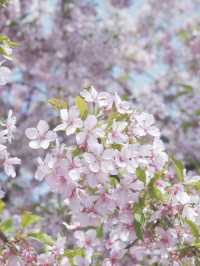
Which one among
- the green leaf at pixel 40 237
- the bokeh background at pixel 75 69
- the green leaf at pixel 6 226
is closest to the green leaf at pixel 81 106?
the green leaf at pixel 40 237

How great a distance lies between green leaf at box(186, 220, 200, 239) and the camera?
243cm

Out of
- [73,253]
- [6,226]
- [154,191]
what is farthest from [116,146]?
[6,226]

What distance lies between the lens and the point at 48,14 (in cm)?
657

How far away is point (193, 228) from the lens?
2.45m

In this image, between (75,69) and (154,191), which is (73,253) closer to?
(154,191)

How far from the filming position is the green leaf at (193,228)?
2.43 meters

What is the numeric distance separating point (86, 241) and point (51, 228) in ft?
8.74

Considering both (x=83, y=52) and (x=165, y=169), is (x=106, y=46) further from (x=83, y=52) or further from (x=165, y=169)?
(x=165, y=169)

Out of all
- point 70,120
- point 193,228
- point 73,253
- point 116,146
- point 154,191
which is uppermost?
point 70,120

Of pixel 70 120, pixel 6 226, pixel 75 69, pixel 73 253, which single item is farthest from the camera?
pixel 75 69

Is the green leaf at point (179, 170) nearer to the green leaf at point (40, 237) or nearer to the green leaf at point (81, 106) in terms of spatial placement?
the green leaf at point (81, 106)

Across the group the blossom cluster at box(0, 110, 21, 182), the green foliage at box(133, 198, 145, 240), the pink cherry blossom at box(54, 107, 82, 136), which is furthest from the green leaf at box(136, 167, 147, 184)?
the blossom cluster at box(0, 110, 21, 182)

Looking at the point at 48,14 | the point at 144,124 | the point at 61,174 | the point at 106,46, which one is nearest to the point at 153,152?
the point at 144,124

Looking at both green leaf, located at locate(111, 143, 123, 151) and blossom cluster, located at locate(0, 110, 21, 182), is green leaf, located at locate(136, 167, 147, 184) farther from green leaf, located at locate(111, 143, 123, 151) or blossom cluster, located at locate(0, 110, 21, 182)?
blossom cluster, located at locate(0, 110, 21, 182)
